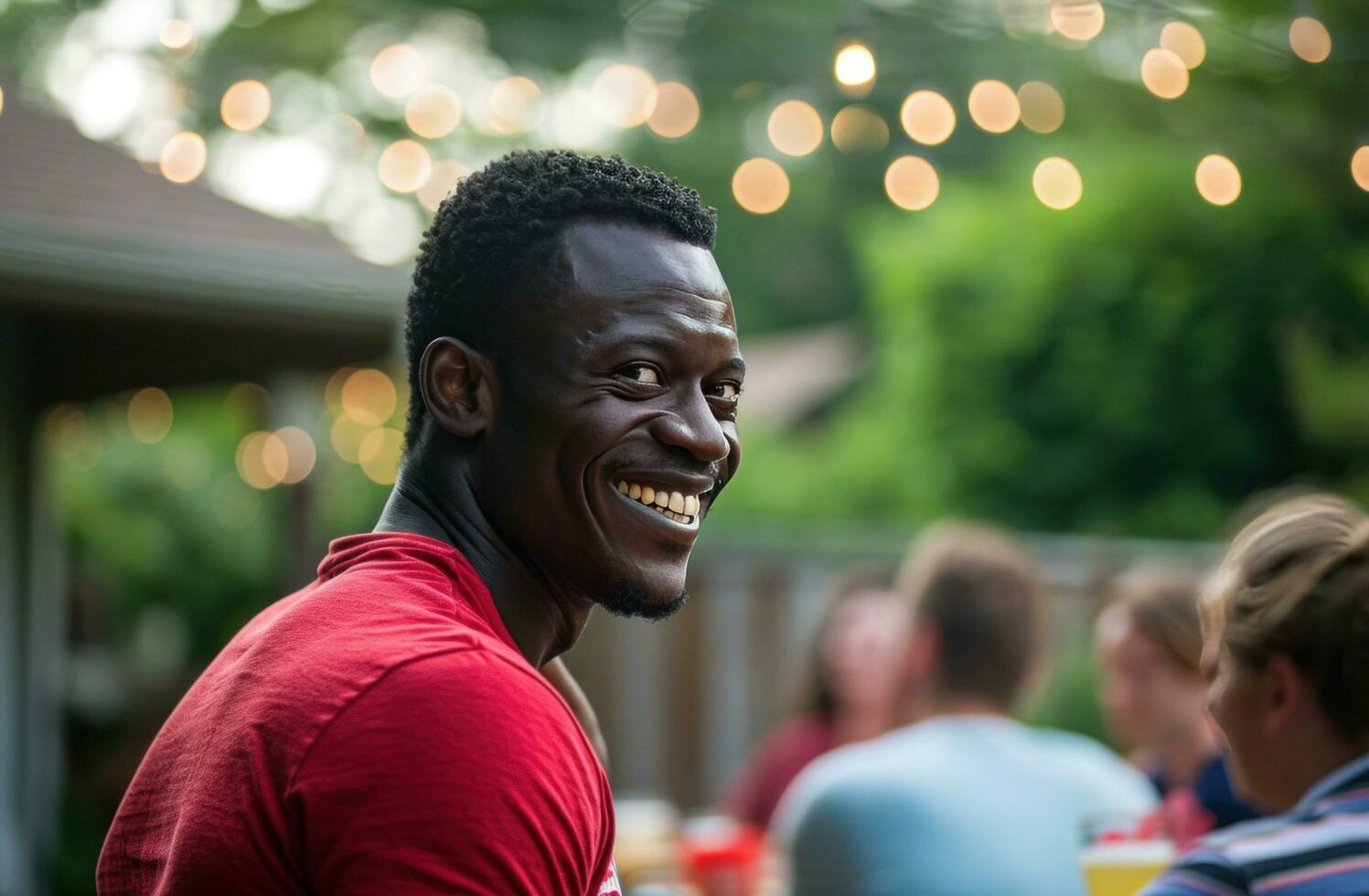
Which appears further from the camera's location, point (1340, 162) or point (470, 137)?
point (470, 137)

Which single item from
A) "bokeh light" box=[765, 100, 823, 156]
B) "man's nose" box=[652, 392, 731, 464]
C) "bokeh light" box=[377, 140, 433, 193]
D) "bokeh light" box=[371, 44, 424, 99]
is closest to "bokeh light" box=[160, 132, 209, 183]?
"bokeh light" box=[371, 44, 424, 99]

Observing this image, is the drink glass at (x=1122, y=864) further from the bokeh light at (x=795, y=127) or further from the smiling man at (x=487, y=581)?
the bokeh light at (x=795, y=127)

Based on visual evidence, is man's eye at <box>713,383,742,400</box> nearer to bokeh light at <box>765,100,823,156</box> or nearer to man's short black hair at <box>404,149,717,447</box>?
man's short black hair at <box>404,149,717,447</box>

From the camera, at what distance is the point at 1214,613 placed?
2172 millimetres

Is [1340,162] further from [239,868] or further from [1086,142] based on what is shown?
[239,868]

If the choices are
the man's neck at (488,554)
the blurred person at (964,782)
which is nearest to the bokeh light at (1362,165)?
the blurred person at (964,782)

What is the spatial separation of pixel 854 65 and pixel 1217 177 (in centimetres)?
150

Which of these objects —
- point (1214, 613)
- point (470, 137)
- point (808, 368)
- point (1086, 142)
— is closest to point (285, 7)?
point (470, 137)

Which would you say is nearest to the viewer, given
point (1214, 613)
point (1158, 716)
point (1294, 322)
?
point (1214, 613)

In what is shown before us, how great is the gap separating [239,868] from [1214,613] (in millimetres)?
1458

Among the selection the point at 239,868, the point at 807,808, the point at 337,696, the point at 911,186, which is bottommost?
the point at 807,808

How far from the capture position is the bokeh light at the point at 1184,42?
523 cm

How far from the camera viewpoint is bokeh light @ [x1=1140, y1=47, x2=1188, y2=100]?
5434mm

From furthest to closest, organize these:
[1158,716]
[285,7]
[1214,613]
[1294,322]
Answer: [1294,322]
[285,7]
[1158,716]
[1214,613]
